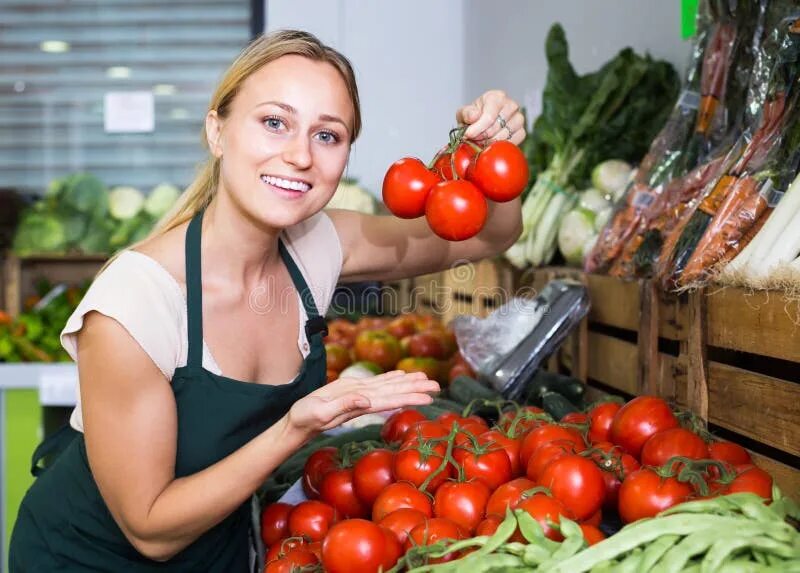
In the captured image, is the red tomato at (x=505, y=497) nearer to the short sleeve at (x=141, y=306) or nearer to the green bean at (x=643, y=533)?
the green bean at (x=643, y=533)

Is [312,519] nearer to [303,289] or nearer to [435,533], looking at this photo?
[435,533]

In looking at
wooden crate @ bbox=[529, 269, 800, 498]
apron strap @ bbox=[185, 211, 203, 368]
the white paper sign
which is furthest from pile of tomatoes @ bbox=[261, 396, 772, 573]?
the white paper sign

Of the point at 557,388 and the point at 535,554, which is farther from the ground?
the point at 535,554

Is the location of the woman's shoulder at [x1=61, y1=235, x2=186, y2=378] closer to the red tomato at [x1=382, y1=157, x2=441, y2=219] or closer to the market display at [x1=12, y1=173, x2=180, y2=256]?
the red tomato at [x1=382, y1=157, x2=441, y2=219]

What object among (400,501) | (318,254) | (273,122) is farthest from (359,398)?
(318,254)

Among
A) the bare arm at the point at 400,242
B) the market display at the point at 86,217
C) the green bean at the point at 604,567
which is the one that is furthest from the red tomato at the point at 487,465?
the market display at the point at 86,217

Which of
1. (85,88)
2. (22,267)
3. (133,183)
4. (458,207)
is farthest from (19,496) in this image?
(458,207)

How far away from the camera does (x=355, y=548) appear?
55.9 inches

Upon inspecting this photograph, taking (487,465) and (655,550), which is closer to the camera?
(655,550)

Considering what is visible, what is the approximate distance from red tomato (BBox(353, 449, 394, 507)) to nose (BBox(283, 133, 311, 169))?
1.93 ft

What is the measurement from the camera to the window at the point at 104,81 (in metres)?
5.52

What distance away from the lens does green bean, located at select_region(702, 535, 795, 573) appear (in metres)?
1.19

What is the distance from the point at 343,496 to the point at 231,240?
60cm

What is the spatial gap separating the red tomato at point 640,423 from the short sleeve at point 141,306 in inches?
35.0
